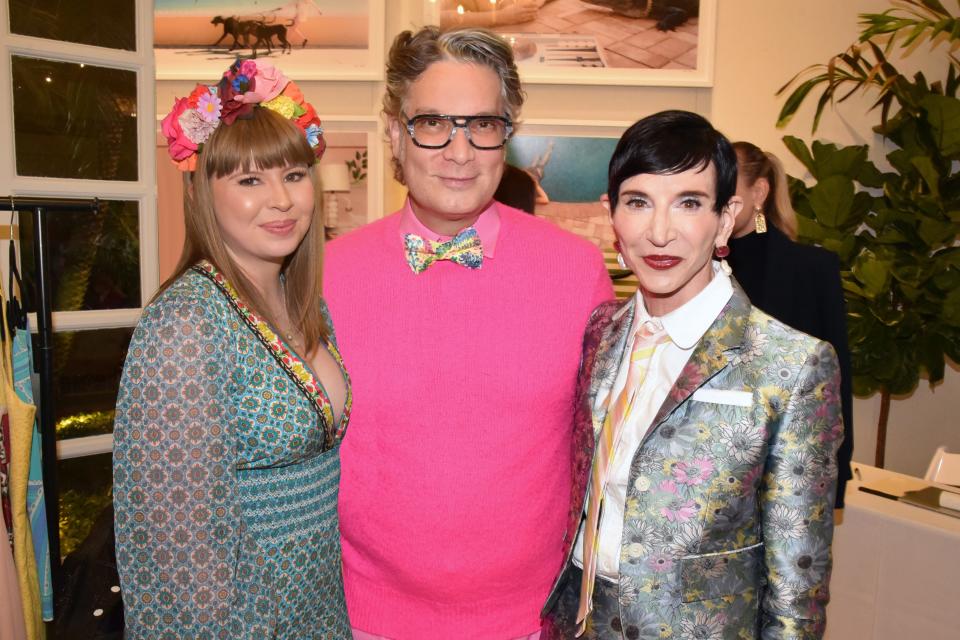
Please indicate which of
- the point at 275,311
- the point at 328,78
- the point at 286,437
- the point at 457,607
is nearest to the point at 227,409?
the point at 286,437

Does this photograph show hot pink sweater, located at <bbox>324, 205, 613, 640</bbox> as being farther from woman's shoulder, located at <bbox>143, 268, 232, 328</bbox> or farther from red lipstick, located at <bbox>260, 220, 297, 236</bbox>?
woman's shoulder, located at <bbox>143, 268, 232, 328</bbox>

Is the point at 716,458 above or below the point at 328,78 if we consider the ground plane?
below

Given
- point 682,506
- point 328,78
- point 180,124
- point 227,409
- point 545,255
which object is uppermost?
point 328,78

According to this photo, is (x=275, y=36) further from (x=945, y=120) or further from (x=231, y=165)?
(x=945, y=120)

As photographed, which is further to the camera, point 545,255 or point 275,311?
point 545,255

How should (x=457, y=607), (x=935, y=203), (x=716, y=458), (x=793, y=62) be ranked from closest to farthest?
1. (x=716, y=458)
2. (x=457, y=607)
3. (x=935, y=203)
4. (x=793, y=62)

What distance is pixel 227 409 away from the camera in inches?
56.9

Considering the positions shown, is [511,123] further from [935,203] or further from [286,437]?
[935,203]

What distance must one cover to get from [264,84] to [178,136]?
20 cm

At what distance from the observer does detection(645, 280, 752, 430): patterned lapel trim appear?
1382 mm

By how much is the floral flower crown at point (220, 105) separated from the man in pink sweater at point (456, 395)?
33 centimetres

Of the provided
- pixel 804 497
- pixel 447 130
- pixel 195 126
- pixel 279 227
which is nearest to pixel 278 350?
pixel 279 227

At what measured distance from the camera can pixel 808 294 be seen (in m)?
3.24

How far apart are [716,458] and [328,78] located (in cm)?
371
